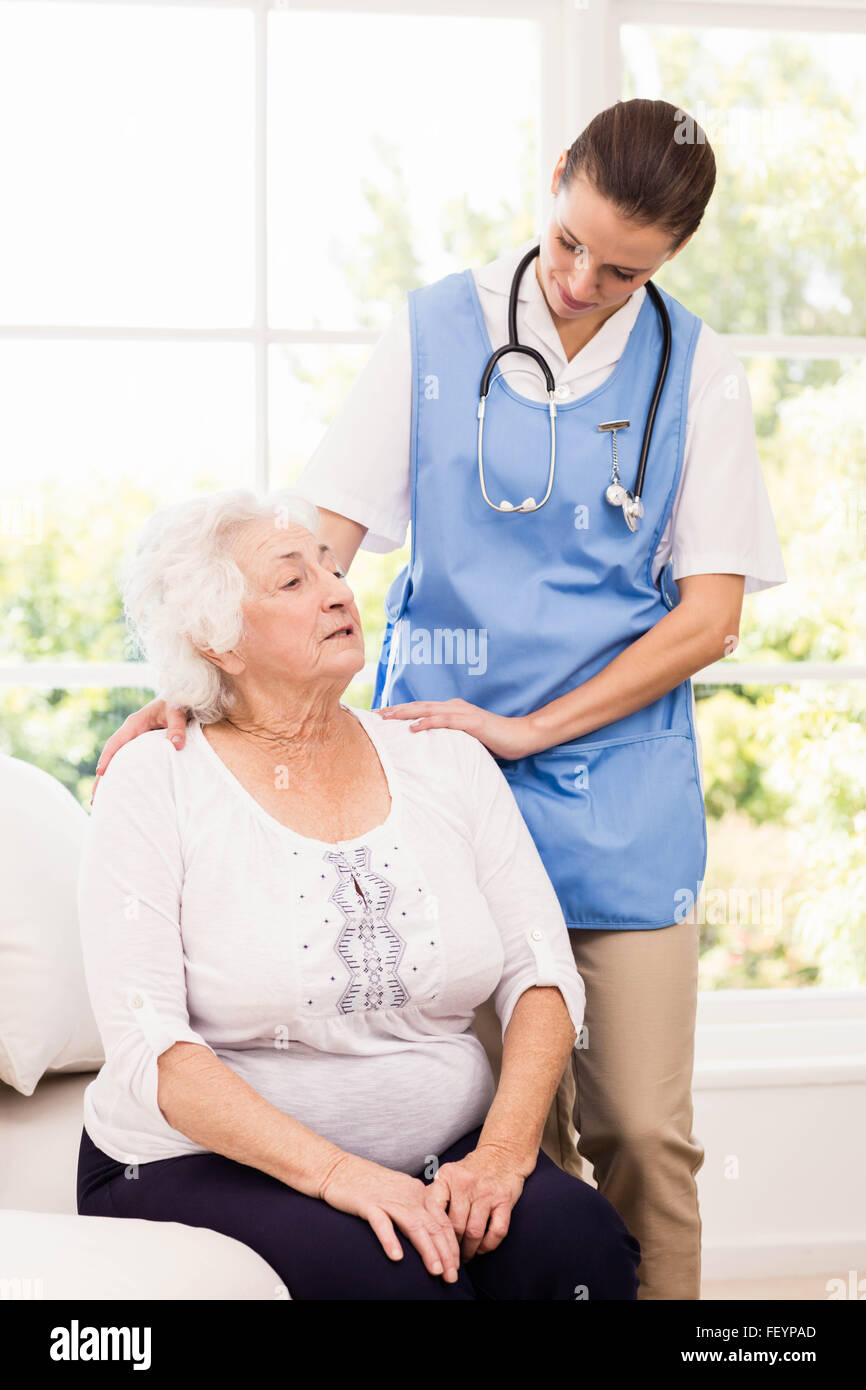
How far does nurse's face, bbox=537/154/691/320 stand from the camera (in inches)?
57.7

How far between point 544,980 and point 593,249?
869 millimetres

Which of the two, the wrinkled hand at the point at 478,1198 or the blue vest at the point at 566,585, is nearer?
the wrinkled hand at the point at 478,1198

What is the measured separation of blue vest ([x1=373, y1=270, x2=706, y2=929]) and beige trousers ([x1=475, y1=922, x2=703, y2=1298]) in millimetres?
61

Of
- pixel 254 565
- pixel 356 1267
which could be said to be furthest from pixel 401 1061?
pixel 254 565

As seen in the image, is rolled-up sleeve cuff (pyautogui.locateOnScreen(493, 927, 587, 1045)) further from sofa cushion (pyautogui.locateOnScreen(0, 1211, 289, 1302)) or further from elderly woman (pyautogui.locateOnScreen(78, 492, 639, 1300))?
sofa cushion (pyautogui.locateOnScreen(0, 1211, 289, 1302))

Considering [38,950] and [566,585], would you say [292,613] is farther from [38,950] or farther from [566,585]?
[38,950]

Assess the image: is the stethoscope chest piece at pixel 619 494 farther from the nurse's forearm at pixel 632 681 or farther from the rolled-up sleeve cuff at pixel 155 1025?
the rolled-up sleeve cuff at pixel 155 1025

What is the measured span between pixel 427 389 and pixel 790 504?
117 cm

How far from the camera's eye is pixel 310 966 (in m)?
1.35

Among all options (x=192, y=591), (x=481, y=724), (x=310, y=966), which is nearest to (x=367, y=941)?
(x=310, y=966)

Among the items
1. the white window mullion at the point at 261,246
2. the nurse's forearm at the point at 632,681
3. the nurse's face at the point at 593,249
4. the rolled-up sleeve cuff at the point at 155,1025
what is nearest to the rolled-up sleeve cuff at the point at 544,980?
the nurse's forearm at the point at 632,681

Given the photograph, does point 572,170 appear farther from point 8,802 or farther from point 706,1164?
point 706,1164

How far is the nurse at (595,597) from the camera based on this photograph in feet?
5.32

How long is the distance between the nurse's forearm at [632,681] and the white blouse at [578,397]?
3.8 inches
